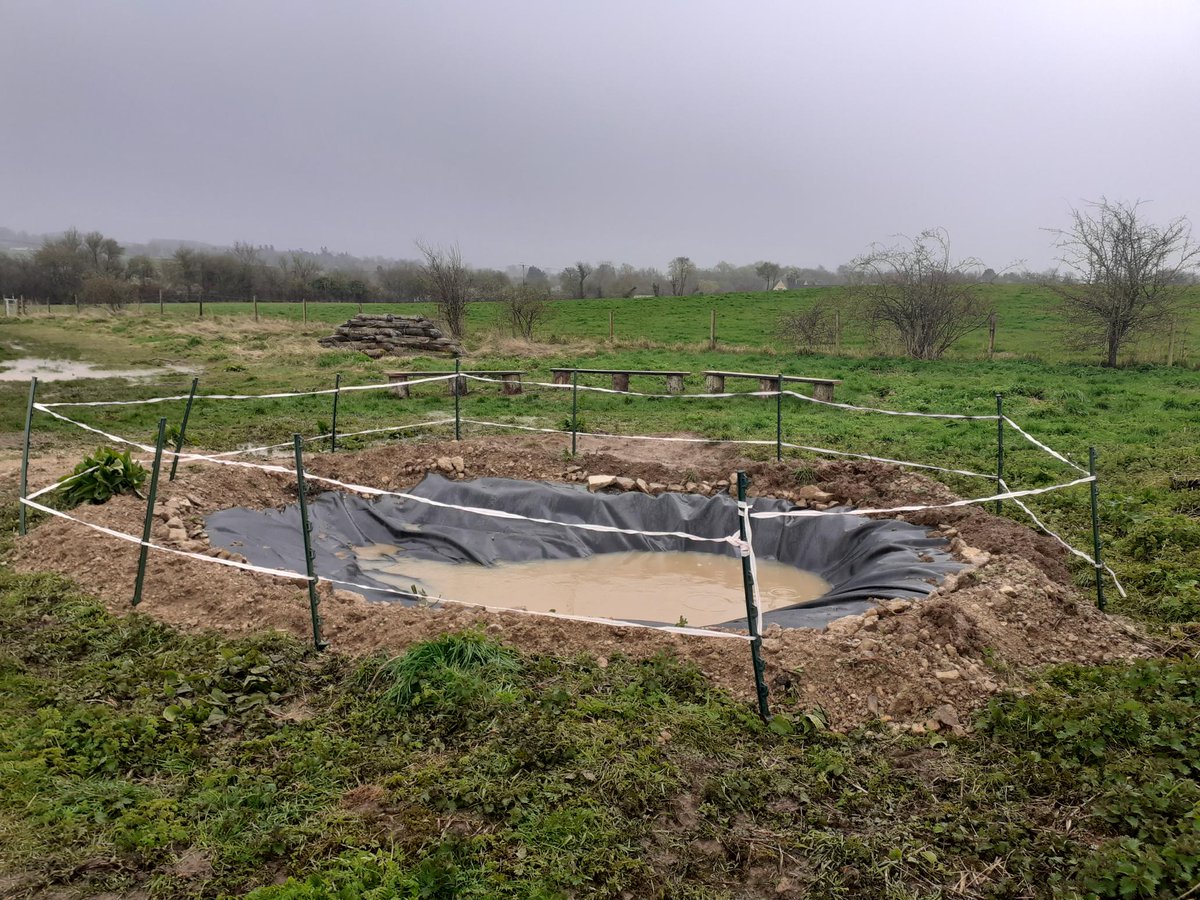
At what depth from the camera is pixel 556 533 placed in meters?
8.25

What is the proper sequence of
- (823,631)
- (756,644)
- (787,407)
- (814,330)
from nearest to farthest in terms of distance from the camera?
(756,644)
(823,631)
(787,407)
(814,330)

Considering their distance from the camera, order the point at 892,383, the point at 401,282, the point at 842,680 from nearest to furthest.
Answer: the point at 842,680 → the point at 892,383 → the point at 401,282

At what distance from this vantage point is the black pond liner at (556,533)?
670 cm

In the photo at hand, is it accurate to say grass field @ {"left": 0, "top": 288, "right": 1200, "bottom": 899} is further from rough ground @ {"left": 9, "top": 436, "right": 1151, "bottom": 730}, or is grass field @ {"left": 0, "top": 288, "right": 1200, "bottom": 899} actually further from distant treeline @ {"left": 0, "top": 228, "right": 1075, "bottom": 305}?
distant treeline @ {"left": 0, "top": 228, "right": 1075, "bottom": 305}

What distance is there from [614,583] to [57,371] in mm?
16735

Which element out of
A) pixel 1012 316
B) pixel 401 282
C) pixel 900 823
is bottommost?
pixel 900 823

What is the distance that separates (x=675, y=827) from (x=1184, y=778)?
2149 mm

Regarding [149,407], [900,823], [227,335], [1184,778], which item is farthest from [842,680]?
[227,335]

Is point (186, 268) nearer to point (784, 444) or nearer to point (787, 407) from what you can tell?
point (787, 407)

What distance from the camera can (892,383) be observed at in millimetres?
15633

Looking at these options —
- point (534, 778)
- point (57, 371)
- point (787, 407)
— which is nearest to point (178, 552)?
point (534, 778)

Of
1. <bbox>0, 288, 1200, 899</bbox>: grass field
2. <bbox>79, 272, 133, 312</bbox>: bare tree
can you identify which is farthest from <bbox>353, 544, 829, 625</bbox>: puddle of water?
<bbox>79, 272, 133, 312</bbox>: bare tree

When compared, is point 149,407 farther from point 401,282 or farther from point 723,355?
point 401,282

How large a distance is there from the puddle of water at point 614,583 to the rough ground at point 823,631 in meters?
1.40
